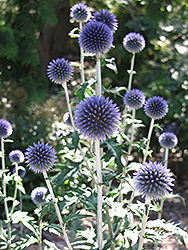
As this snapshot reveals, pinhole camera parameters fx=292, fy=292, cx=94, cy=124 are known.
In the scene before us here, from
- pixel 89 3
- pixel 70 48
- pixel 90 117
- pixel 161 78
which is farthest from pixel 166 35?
pixel 90 117

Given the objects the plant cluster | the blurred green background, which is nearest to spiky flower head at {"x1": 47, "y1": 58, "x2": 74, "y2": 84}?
the plant cluster

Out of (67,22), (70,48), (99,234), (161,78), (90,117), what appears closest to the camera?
(90,117)

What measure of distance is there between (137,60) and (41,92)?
1.78 metres

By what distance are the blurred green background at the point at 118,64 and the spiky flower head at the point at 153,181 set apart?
103 inches

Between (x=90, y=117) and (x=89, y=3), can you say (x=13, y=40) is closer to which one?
(x=89, y=3)

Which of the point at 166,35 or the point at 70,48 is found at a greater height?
the point at 70,48

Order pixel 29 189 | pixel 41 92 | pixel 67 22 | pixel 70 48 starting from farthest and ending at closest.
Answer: pixel 70 48 → pixel 67 22 → pixel 41 92 → pixel 29 189

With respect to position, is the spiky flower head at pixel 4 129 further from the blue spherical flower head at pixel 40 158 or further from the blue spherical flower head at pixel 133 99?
the blue spherical flower head at pixel 133 99

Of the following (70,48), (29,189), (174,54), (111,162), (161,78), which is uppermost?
(70,48)

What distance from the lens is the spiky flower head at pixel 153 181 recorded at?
1.52 m

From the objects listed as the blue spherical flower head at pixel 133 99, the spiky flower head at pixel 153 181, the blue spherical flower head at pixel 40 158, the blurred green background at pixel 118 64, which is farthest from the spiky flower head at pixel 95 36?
the blurred green background at pixel 118 64

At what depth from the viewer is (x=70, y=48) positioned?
7.24 metres

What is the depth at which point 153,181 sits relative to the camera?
1.51 m

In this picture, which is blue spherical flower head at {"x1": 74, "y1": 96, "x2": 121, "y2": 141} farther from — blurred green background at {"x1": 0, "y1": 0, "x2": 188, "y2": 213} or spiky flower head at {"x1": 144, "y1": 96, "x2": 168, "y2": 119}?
blurred green background at {"x1": 0, "y1": 0, "x2": 188, "y2": 213}
